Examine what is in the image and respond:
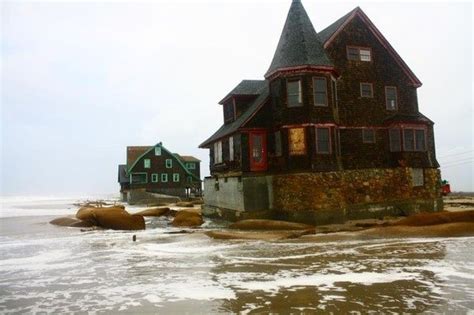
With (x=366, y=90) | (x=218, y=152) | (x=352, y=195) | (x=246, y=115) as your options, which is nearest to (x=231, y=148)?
(x=246, y=115)

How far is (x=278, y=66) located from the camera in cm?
2509

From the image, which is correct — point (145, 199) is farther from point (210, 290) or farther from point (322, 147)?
point (210, 290)

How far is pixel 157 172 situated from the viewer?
209 feet

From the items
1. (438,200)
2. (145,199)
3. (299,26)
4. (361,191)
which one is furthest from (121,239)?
(145,199)

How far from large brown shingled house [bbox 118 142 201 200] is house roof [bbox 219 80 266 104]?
110 ft

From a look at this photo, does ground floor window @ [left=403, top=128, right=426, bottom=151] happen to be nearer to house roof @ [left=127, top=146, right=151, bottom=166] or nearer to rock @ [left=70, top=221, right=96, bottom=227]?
rock @ [left=70, top=221, right=96, bottom=227]

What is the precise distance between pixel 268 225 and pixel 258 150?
225 inches

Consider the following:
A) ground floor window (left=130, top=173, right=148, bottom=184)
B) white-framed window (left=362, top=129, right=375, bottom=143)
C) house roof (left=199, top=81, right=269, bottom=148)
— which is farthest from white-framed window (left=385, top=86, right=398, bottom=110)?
ground floor window (left=130, top=173, right=148, bottom=184)

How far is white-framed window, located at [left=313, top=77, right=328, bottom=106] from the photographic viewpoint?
81.3 feet

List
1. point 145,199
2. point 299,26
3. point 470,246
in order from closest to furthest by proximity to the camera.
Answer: point 470,246 → point 299,26 → point 145,199

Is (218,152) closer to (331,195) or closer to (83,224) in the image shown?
(83,224)

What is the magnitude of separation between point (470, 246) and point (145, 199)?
52916 millimetres

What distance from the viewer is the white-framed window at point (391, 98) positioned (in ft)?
94.1

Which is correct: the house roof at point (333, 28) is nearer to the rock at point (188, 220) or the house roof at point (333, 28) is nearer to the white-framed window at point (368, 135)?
the white-framed window at point (368, 135)
